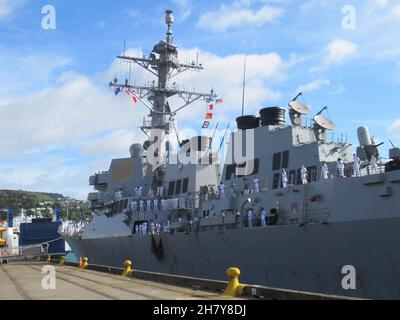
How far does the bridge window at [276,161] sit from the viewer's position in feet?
58.0

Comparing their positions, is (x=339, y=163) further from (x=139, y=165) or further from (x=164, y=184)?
(x=139, y=165)

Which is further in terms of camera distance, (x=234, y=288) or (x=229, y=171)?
(x=229, y=171)

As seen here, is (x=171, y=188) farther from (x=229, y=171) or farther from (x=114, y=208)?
(x=229, y=171)

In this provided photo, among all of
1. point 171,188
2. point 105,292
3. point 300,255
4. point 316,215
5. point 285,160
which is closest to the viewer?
point 105,292

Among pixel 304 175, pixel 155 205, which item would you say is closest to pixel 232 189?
pixel 304 175

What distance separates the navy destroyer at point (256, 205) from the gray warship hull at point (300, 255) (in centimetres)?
3

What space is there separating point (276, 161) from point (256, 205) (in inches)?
71.8

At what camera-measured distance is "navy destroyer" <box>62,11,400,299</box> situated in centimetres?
1267

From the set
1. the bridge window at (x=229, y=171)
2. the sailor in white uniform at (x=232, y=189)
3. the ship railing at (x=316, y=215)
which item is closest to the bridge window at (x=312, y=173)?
the ship railing at (x=316, y=215)

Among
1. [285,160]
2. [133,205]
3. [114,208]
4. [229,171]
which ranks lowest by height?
[114,208]

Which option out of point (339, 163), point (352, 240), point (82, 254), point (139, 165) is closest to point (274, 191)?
point (339, 163)

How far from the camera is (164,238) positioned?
808 inches

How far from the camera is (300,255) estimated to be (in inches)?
557
